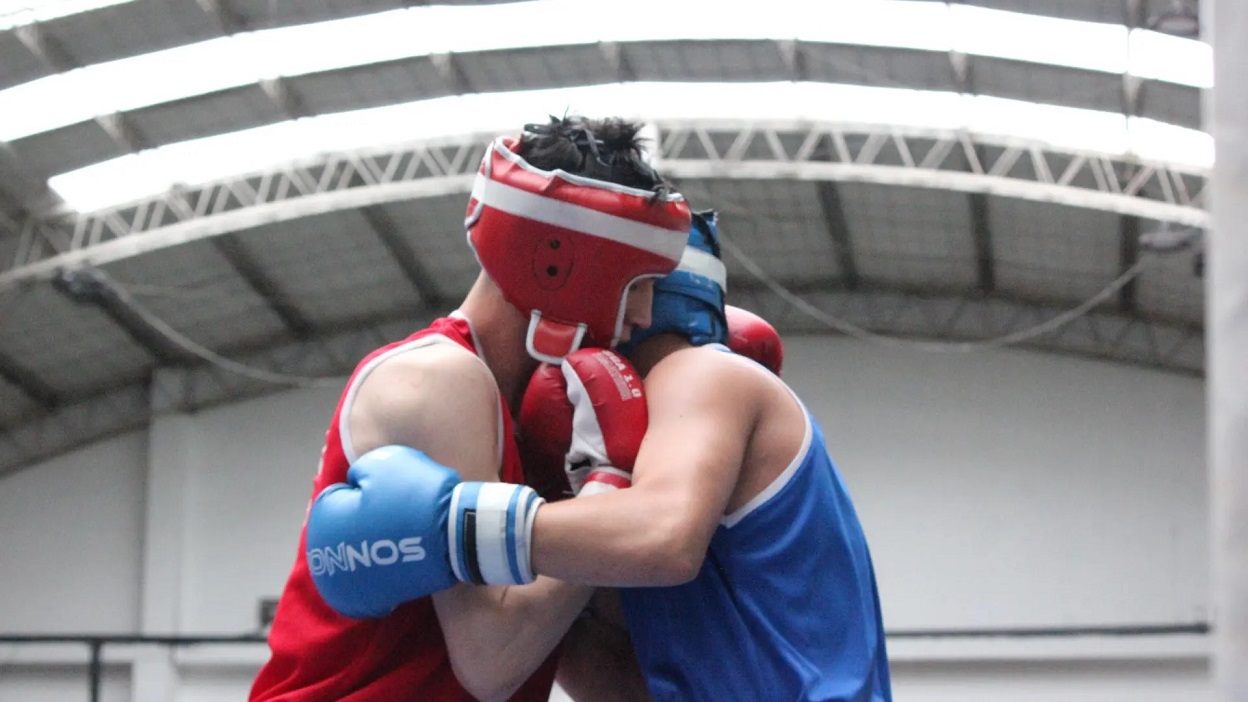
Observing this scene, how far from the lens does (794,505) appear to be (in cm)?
211

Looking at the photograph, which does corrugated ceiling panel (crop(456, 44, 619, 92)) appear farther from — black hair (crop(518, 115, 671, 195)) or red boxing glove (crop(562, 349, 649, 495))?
red boxing glove (crop(562, 349, 649, 495))

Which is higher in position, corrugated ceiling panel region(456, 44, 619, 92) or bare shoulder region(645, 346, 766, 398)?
corrugated ceiling panel region(456, 44, 619, 92)

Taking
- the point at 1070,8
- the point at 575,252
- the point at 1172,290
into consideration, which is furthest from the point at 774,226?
the point at 575,252

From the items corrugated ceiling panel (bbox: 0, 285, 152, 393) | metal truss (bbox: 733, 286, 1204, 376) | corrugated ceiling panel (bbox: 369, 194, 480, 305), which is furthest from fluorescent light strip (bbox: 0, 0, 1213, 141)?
metal truss (bbox: 733, 286, 1204, 376)

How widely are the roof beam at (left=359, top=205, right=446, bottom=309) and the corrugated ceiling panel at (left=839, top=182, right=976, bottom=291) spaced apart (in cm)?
444

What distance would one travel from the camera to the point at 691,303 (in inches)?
87.7

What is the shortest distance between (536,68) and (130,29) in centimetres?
318

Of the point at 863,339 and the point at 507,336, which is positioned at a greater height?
the point at 863,339

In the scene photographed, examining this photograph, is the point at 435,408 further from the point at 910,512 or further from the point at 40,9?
the point at 910,512

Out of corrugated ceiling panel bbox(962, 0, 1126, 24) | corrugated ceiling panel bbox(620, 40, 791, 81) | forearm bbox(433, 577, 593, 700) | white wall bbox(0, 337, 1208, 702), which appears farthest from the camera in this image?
white wall bbox(0, 337, 1208, 702)

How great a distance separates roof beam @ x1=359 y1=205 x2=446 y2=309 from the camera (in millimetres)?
14477

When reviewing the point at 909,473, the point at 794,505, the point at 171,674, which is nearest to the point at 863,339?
the point at 909,473

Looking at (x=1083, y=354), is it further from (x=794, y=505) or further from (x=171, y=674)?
(x=794, y=505)

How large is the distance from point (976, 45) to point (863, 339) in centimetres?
567
